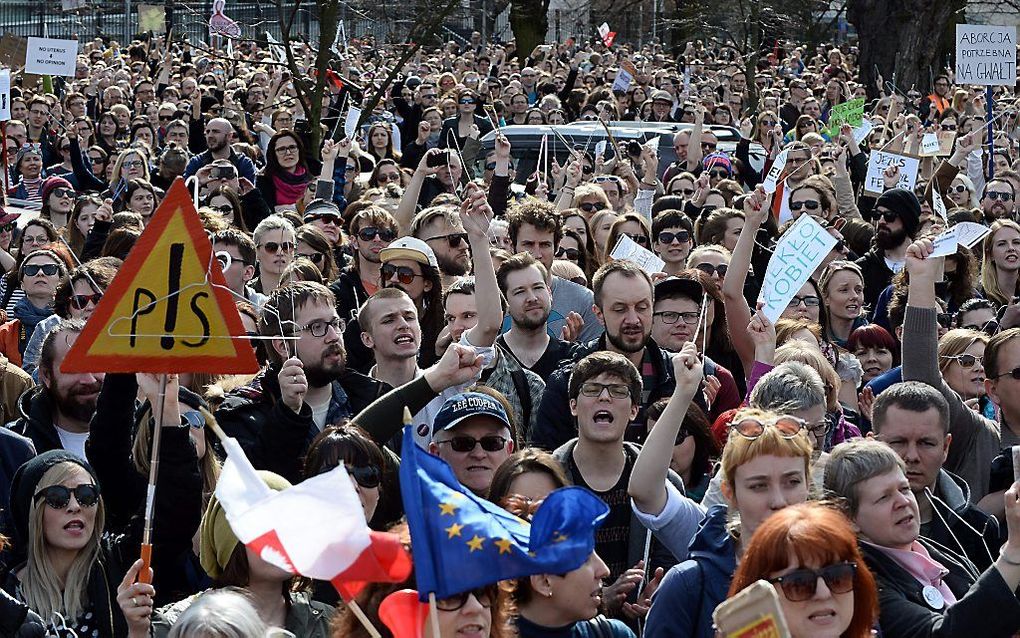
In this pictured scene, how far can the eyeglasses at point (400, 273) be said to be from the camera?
758 centimetres

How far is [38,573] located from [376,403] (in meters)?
1.31

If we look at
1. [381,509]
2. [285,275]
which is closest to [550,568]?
[381,509]

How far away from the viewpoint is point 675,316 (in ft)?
23.5

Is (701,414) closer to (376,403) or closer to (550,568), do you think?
(376,403)

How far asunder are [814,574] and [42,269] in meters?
5.89

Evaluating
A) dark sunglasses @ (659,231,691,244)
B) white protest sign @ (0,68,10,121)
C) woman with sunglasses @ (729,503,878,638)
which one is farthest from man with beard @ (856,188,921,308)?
white protest sign @ (0,68,10,121)

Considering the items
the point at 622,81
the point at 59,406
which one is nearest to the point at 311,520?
the point at 59,406

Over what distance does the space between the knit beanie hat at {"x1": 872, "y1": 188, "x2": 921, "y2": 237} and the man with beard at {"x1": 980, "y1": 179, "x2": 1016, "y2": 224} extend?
181 centimetres

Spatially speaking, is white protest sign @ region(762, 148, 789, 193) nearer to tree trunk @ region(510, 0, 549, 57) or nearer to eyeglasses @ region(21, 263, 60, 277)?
eyeglasses @ region(21, 263, 60, 277)

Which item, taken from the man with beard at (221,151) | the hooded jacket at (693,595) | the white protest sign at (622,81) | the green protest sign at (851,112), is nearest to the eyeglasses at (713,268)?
the hooded jacket at (693,595)

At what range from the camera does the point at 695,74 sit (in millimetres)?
31062

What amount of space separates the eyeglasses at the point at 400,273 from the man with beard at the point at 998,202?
5588 mm

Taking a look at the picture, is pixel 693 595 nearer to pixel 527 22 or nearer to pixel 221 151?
pixel 221 151

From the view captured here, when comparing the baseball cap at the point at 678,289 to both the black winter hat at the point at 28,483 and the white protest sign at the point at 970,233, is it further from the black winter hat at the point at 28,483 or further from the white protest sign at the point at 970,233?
the black winter hat at the point at 28,483
